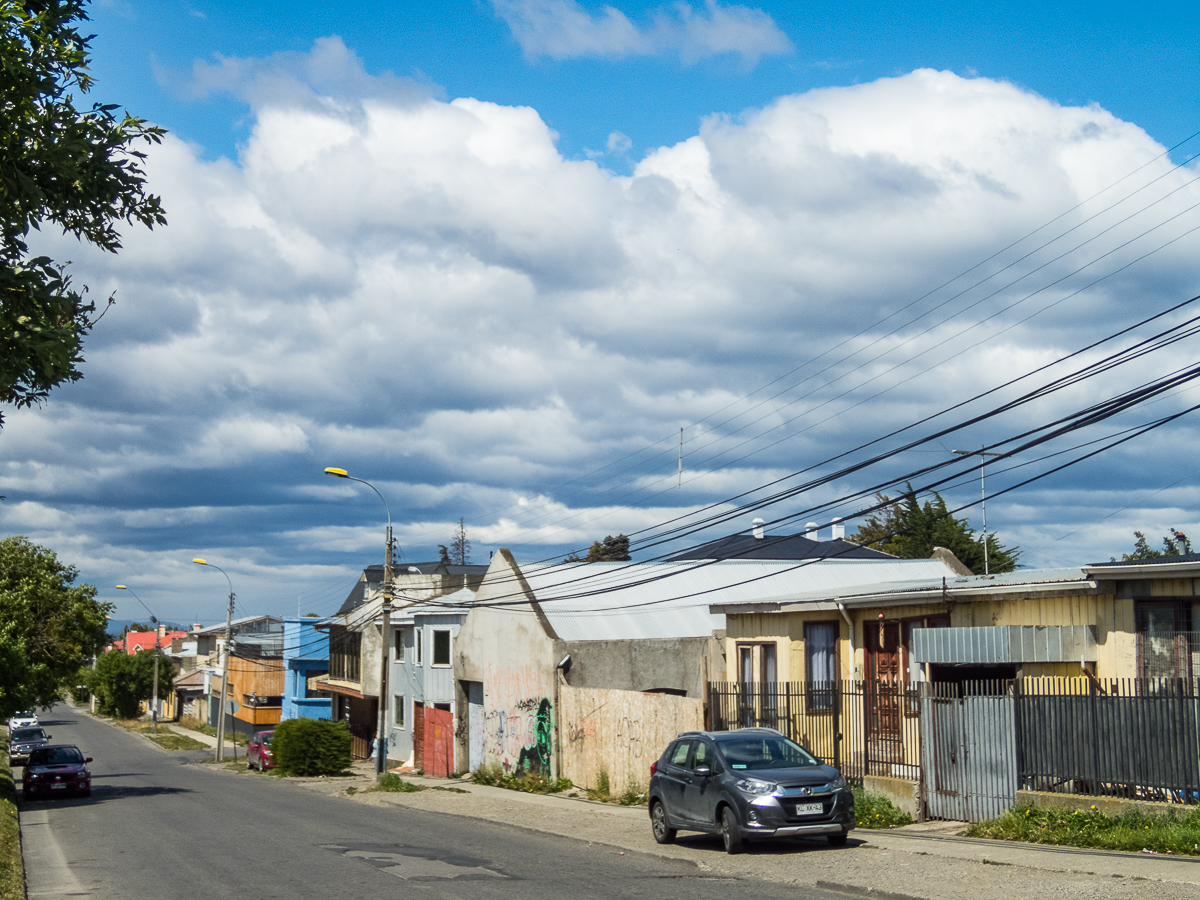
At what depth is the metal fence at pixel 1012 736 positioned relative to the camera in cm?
1440

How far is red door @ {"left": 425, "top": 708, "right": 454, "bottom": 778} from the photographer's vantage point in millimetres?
38375

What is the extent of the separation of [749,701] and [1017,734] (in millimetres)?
6977

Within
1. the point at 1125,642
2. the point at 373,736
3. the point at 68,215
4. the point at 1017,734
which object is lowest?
the point at 373,736

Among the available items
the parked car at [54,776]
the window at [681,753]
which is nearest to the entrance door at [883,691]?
the window at [681,753]

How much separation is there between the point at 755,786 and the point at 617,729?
39.2ft

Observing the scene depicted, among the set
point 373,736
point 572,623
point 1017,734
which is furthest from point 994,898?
point 373,736

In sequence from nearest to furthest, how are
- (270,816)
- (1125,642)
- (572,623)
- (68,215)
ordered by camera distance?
(68,215) < (1125,642) < (270,816) < (572,623)

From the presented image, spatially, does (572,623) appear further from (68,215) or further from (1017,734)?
(68,215)

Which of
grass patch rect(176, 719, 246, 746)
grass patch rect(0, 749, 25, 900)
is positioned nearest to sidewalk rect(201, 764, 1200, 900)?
grass patch rect(0, 749, 25, 900)

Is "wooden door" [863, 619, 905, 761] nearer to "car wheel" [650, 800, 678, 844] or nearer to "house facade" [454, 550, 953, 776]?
"car wheel" [650, 800, 678, 844]

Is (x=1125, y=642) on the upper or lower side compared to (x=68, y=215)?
lower

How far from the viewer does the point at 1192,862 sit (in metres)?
12.4

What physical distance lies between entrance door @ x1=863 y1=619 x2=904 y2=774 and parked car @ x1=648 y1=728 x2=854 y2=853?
9.80 feet

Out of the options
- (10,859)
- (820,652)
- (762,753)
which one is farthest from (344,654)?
(762,753)
